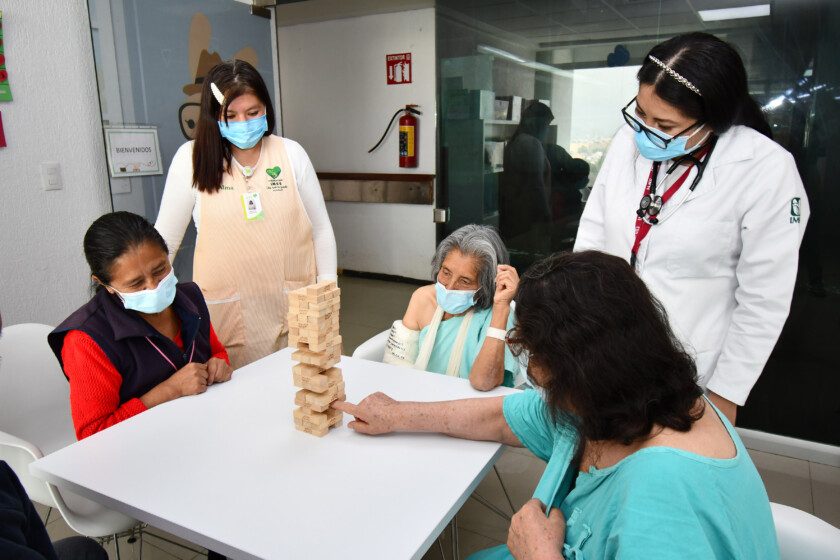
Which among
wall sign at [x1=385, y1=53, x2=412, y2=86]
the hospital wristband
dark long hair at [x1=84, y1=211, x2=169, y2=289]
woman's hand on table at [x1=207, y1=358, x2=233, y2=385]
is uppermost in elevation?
wall sign at [x1=385, y1=53, x2=412, y2=86]

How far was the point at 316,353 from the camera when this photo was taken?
55.4 inches

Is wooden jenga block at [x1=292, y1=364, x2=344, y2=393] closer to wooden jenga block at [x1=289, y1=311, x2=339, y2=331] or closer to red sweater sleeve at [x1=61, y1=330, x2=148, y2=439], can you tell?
wooden jenga block at [x1=289, y1=311, x2=339, y2=331]

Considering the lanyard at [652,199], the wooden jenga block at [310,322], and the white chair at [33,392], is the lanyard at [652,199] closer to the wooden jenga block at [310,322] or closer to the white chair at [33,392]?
the wooden jenga block at [310,322]

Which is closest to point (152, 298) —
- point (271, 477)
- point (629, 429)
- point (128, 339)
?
point (128, 339)

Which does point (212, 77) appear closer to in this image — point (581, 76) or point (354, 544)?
point (354, 544)

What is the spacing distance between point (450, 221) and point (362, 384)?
216 cm

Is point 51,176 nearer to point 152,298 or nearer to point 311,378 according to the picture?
point 152,298

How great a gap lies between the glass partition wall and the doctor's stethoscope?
55.6 inches

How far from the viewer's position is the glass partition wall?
2619 millimetres

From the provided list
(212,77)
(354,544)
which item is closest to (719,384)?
(354,544)

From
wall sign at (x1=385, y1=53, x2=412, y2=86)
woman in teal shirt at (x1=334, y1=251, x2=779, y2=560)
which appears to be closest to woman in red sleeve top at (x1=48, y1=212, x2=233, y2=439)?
woman in teal shirt at (x1=334, y1=251, x2=779, y2=560)

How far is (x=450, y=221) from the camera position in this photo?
375 centimetres

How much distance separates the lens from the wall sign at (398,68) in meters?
5.39

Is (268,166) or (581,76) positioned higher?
(581,76)
